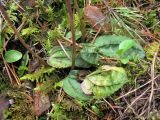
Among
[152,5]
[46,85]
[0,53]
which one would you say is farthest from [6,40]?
[152,5]

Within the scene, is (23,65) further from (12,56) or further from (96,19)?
(96,19)

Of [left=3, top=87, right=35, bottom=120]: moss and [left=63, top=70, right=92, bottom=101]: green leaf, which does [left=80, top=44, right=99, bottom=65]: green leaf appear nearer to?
[left=63, top=70, right=92, bottom=101]: green leaf

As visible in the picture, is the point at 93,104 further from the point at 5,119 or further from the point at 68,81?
the point at 5,119

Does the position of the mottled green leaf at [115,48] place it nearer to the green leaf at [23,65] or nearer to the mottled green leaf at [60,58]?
the mottled green leaf at [60,58]

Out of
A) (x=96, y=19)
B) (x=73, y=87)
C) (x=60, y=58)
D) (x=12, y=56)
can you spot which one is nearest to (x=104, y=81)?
(x=73, y=87)

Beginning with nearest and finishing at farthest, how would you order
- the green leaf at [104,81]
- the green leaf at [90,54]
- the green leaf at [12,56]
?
the green leaf at [104,81], the green leaf at [90,54], the green leaf at [12,56]

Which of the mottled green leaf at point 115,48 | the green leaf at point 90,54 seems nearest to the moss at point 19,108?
the green leaf at point 90,54
